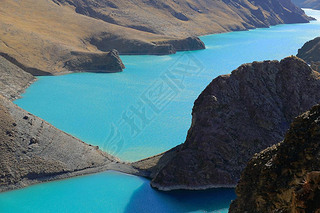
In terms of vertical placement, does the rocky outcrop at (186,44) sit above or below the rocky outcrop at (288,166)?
below

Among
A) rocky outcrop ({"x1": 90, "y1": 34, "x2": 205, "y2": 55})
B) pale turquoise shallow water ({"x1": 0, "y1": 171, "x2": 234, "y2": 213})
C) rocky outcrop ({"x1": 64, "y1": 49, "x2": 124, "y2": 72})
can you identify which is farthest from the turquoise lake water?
rocky outcrop ({"x1": 90, "y1": 34, "x2": 205, "y2": 55})

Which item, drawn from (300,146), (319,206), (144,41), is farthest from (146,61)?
(319,206)

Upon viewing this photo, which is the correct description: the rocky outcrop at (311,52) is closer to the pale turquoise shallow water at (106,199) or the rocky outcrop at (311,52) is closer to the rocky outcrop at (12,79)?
the rocky outcrop at (12,79)

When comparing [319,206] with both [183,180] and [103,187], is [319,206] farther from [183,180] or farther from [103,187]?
[103,187]

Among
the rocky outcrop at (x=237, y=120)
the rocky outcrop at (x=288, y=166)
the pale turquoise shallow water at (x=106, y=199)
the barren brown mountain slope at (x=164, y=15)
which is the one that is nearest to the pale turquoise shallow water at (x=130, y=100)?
the pale turquoise shallow water at (x=106, y=199)

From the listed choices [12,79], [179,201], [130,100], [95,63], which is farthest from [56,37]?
[179,201]

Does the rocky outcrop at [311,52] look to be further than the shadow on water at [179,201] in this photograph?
Yes

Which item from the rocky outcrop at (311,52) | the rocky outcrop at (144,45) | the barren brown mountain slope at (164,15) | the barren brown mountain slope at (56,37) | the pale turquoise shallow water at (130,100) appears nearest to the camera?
the pale turquoise shallow water at (130,100)

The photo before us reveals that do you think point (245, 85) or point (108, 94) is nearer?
point (245, 85)

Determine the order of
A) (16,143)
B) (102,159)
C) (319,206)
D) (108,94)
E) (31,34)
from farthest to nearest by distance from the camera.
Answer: (31,34) < (108,94) < (102,159) < (16,143) < (319,206)
